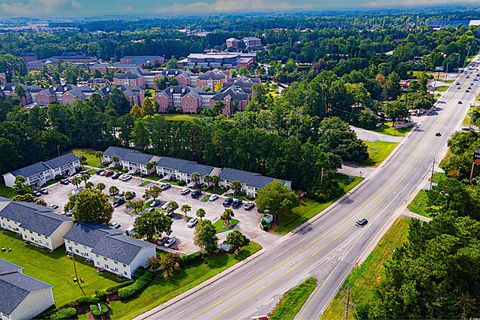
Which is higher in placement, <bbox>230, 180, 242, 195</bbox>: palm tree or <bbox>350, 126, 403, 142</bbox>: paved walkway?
<bbox>230, 180, 242, 195</bbox>: palm tree

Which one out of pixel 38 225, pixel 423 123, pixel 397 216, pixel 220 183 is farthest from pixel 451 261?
pixel 423 123

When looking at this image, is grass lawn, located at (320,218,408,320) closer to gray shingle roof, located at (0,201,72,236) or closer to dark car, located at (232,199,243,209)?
dark car, located at (232,199,243,209)

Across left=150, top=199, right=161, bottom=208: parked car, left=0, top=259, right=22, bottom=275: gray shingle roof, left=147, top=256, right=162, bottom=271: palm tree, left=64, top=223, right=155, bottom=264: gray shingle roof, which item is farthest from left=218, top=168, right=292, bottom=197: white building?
left=0, top=259, right=22, bottom=275: gray shingle roof

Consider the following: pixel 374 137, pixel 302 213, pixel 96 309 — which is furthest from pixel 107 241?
pixel 374 137

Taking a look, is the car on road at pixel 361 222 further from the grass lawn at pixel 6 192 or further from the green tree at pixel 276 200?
the grass lawn at pixel 6 192

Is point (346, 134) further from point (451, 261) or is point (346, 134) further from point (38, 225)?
point (38, 225)

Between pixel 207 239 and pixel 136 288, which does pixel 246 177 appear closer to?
pixel 207 239

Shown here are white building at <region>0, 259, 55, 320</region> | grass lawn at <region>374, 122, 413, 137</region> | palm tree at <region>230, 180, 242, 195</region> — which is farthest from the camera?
grass lawn at <region>374, 122, 413, 137</region>
